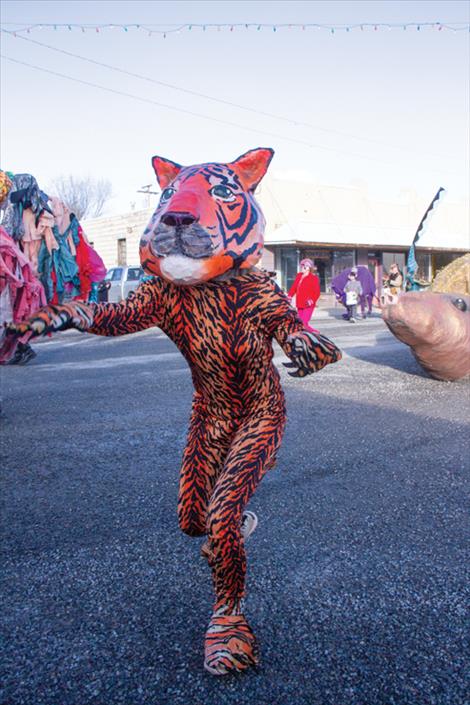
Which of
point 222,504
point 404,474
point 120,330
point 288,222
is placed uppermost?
point 288,222

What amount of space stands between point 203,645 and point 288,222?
2376 centimetres

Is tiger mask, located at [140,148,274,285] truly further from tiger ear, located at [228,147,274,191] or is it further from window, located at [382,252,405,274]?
window, located at [382,252,405,274]

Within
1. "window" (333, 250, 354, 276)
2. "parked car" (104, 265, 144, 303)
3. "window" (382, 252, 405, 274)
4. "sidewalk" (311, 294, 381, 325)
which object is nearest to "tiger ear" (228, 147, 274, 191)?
"sidewalk" (311, 294, 381, 325)

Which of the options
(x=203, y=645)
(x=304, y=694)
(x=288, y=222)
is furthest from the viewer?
(x=288, y=222)

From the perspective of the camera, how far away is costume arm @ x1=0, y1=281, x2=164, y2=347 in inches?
87.5

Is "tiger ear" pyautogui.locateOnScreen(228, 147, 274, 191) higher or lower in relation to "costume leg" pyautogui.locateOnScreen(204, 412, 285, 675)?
higher

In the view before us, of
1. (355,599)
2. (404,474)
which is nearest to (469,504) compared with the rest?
(404,474)

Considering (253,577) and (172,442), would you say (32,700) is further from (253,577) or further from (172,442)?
(172,442)

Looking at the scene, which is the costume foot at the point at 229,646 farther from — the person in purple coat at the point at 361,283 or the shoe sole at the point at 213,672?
the person in purple coat at the point at 361,283

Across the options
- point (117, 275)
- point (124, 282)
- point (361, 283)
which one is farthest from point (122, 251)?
point (361, 283)

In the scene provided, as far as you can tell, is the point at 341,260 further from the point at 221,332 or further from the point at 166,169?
the point at 221,332

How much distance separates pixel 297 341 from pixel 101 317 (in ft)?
2.55

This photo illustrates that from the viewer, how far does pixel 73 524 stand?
370 centimetres

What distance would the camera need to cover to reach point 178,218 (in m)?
2.24
